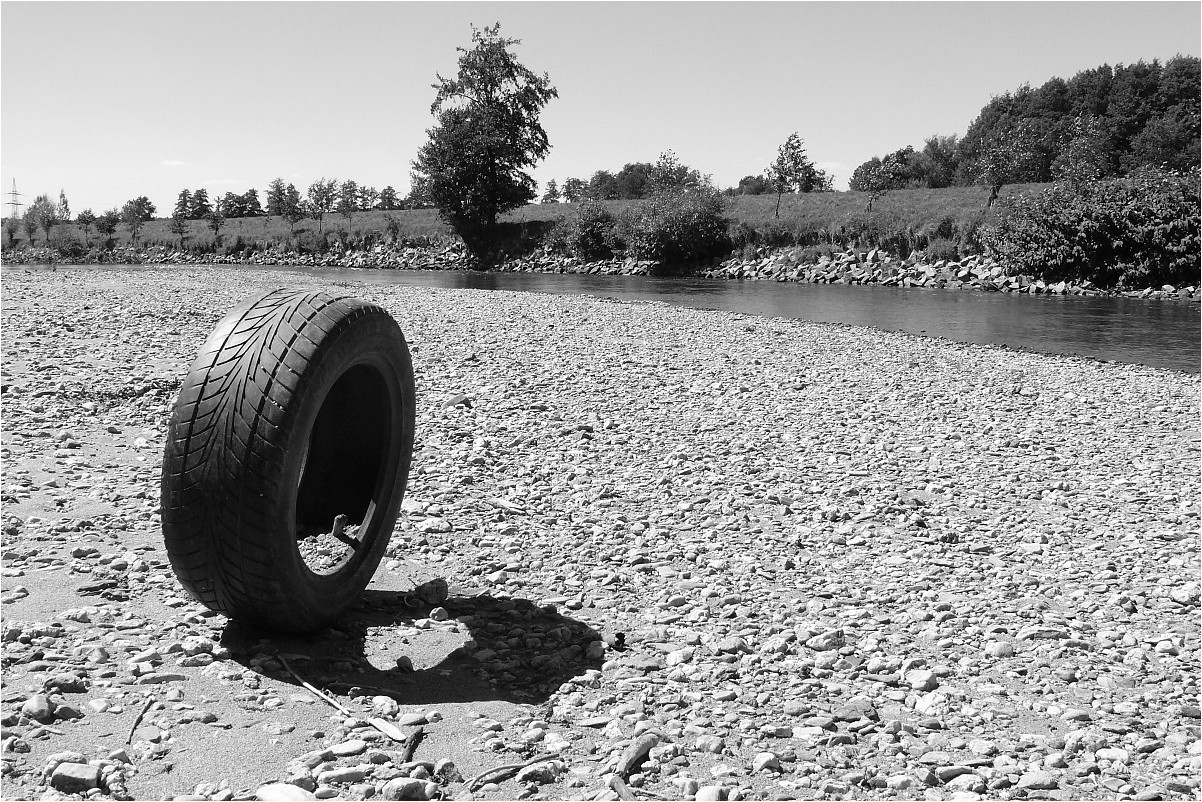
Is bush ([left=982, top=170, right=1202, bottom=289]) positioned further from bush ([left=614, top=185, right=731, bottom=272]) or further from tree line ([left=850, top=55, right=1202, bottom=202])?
bush ([left=614, top=185, right=731, bottom=272])

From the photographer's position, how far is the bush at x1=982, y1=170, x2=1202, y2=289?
4334 cm

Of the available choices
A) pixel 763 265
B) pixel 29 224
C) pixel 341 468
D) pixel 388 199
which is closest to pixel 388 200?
pixel 388 199

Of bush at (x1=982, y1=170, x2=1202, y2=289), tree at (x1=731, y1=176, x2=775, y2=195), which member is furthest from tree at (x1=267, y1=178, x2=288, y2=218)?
bush at (x1=982, y1=170, x2=1202, y2=289)

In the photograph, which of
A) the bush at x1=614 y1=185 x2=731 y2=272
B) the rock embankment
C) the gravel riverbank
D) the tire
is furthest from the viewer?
the bush at x1=614 y1=185 x2=731 y2=272

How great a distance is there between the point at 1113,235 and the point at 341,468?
47902 millimetres

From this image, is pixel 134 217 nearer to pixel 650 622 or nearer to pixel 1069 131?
pixel 1069 131

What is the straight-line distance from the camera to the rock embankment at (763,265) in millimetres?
43469

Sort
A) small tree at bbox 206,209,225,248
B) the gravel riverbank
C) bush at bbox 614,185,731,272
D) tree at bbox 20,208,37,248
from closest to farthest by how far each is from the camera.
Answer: the gravel riverbank → bush at bbox 614,185,731,272 → small tree at bbox 206,209,225,248 → tree at bbox 20,208,37,248

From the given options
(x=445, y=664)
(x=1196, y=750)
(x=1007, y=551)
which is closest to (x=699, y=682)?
(x=445, y=664)

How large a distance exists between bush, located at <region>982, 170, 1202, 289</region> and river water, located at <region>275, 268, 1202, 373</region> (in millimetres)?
→ 5371

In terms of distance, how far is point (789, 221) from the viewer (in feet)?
196

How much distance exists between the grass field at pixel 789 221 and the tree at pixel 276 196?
1296 millimetres

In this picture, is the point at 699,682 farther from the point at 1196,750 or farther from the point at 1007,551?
the point at 1007,551

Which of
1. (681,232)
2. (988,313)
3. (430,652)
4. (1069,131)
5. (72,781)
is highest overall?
(1069,131)
